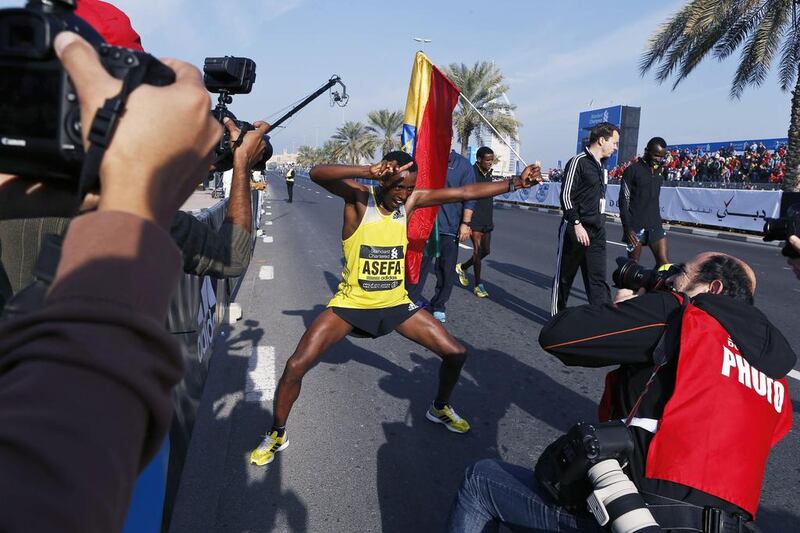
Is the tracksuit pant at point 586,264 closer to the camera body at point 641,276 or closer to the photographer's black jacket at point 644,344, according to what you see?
the camera body at point 641,276

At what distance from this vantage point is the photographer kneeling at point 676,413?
168cm

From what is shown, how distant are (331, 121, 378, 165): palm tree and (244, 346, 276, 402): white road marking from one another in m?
48.8

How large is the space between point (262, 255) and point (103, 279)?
426 inches

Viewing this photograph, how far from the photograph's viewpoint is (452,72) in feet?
108

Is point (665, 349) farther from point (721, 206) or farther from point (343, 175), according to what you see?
point (721, 206)

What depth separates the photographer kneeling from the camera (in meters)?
1.68

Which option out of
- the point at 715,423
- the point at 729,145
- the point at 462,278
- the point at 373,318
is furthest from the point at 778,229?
the point at 729,145

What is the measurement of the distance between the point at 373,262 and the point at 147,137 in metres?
3.03

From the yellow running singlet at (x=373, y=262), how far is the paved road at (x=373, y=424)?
85 cm

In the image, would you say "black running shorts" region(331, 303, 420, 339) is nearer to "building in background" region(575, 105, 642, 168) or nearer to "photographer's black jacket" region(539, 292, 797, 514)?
"photographer's black jacket" region(539, 292, 797, 514)

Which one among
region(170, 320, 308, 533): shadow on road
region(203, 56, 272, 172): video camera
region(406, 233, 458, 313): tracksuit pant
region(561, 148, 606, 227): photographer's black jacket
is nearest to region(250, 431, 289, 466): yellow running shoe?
region(170, 320, 308, 533): shadow on road

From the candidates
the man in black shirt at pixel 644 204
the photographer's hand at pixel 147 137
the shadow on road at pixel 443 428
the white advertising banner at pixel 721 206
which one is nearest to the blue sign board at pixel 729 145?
the white advertising banner at pixel 721 206

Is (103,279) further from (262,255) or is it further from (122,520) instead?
(262,255)

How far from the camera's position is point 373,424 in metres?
3.86
